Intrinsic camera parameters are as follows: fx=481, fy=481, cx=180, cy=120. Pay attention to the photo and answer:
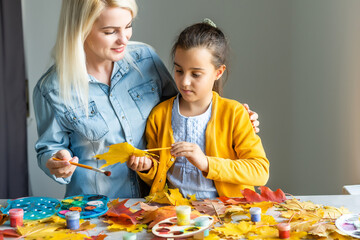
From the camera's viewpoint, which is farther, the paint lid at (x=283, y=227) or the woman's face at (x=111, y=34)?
A: the woman's face at (x=111, y=34)

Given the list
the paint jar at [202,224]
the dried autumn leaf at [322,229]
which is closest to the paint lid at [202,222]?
the paint jar at [202,224]

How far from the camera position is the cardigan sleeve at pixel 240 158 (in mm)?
1520

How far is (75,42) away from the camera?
1.60 metres

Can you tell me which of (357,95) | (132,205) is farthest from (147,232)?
(357,95)

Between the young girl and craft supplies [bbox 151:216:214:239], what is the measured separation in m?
0.35

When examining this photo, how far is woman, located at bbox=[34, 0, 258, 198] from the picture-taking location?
1.60 meters

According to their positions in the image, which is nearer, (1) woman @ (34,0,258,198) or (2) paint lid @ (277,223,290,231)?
(2) paint lid @ (277,223,290,231)

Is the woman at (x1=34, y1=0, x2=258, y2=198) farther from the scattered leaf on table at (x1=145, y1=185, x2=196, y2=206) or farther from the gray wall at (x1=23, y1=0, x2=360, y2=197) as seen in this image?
the gray wall at (x1=23, y1=0, x2=360, y2=197)

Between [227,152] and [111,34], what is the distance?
56 cm

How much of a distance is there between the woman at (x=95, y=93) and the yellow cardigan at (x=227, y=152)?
4.6 inches

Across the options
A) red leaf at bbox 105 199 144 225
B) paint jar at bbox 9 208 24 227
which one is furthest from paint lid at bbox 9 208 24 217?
red leaf at bbox 105 199 144 225

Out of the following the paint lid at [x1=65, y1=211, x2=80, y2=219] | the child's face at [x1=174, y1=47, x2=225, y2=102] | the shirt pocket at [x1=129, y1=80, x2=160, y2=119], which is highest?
the child's face at [x1=174, y1=47, x2=225, y2=102]

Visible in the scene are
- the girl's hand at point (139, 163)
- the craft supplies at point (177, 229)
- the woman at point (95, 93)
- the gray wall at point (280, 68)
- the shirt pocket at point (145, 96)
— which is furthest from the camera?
the gray wall at point (280, 68)

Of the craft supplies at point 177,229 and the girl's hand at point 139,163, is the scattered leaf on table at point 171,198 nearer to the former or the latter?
the girl's hand at point 139,163
